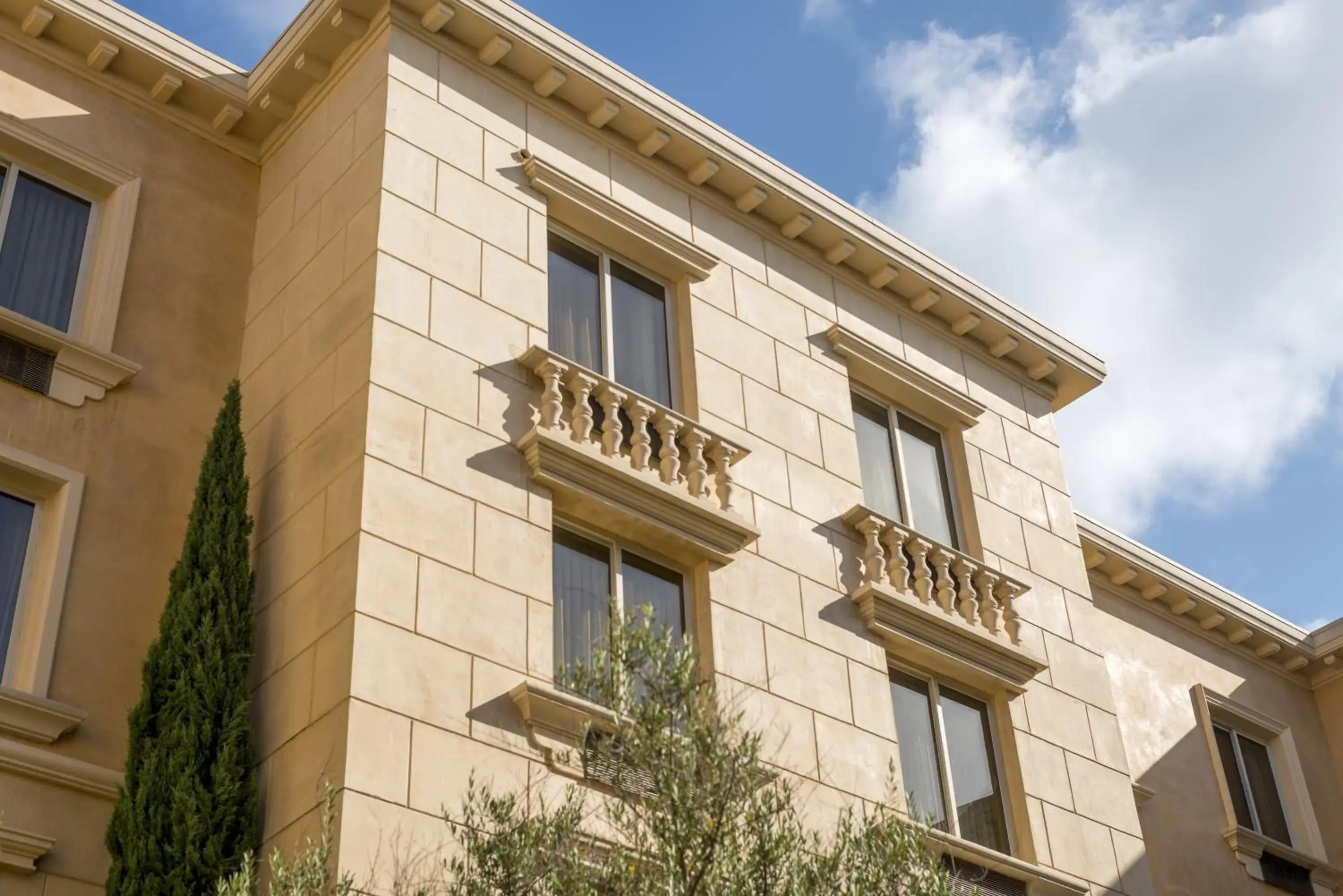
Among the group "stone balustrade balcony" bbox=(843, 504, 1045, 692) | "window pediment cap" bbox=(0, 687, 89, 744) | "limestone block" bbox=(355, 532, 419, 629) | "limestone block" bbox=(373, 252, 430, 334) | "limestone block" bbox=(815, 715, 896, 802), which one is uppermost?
"limestone block" bbox=(373, 252, 430, 334)

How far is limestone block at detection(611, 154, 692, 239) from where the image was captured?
1650cm

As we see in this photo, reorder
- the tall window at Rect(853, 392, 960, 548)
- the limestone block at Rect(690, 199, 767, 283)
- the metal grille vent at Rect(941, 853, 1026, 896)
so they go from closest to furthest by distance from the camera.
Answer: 1. the metal grille vent at Rect(941, 853, 1026, 896)
2. the limestone block at Rect(690, 199, 767, 283)
3. the tall window at Rect(853, 392, 960, 548)

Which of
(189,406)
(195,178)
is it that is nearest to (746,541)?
(189,406)

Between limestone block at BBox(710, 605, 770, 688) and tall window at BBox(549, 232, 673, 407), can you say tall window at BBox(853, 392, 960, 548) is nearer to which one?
tall window at BBox(549, 232, 673, 407)

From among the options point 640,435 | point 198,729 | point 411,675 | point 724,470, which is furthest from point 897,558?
point 198,729

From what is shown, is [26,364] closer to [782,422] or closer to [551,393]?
[551,393]

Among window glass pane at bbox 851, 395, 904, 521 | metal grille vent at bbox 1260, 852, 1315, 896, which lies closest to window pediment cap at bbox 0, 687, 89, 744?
window glass pane at bbox 851, 395, 904, 521

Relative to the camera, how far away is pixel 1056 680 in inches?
667

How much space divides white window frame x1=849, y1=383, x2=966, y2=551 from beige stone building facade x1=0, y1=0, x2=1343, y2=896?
2.0 inches

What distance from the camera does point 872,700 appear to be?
1496 centimetres

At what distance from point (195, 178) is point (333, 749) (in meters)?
6.92

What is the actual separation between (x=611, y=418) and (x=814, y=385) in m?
3.09

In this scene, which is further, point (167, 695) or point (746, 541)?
point (746, 541)

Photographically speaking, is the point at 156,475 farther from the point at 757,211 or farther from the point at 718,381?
the point at 757,211
